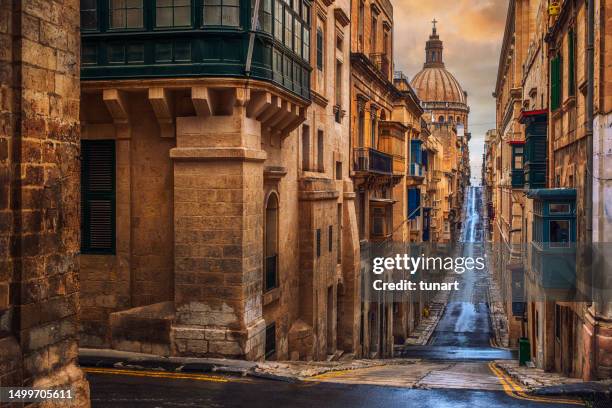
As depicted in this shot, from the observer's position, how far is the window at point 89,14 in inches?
581

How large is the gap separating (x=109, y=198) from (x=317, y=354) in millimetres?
8715

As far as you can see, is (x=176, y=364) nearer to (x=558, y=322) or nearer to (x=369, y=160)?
(x=558, y=322)

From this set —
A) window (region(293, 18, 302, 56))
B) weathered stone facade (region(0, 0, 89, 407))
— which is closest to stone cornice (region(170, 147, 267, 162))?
window (region(293, 18, 302, 56))

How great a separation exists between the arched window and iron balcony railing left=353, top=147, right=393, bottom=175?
11.0 metres

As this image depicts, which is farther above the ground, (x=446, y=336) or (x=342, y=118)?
(x=342, y=118)

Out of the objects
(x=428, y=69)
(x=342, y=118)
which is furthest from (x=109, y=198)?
(x=428, y=69)

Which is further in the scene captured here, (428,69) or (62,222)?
(428,69)

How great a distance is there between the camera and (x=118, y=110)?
15141 mm

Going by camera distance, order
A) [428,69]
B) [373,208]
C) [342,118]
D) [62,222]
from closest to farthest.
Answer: [62,222]
[342,118]
[373,208]
[428,69]

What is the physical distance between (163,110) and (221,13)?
2.24 meters

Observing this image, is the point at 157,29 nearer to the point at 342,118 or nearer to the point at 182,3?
the point at 182,3

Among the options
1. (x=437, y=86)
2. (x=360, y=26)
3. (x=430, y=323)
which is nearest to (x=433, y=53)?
(x=437, y=86)

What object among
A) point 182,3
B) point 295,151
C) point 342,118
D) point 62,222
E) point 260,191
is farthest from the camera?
point 342,118

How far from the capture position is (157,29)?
14500 mm
